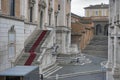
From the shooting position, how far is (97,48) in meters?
55.5

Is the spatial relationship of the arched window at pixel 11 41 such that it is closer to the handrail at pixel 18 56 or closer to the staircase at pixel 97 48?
the handrail at pixel 18 56

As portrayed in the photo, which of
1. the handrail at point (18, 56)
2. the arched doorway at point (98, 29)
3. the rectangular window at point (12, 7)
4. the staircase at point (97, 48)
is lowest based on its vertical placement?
the staircase at point (97, 48)

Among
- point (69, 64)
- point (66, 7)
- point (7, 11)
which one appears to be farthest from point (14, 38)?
point (66, 7)

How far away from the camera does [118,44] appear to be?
782 inches

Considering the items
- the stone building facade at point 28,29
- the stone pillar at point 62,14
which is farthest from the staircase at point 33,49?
the stone pillar at point 62,14

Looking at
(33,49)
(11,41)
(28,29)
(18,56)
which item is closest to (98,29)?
(28,29)

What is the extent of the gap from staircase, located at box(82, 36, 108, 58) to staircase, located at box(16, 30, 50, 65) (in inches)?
741

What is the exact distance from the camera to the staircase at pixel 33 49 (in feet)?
85.0

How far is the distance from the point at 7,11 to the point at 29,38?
305 inches

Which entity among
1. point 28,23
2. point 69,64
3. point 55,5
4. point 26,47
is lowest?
point 69,64

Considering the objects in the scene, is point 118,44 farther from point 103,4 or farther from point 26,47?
point 103,4

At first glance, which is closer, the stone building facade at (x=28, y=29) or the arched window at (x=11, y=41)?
the stone building facade at (x=28, y=29)

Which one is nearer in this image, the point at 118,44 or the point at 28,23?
the point at 118,44

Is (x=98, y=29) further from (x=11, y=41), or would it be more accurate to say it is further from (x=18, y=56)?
(x=11, y=41)
